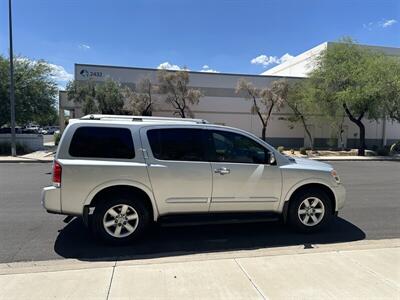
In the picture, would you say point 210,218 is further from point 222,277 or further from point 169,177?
point 222,277

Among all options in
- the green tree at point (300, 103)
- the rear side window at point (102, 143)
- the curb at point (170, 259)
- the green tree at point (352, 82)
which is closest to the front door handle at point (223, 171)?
the curb at point (170, 259)

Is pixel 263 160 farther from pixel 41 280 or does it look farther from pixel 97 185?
pixel 41 280

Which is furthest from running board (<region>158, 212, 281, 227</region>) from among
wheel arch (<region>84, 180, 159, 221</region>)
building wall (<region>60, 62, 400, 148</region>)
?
building wall (<region>60, 62, 400, 148</region>)

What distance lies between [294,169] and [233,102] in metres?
29.7

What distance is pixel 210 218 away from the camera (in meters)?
5.45

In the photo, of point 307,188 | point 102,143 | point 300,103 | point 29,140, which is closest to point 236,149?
point 307,188

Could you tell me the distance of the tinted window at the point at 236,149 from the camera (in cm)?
550

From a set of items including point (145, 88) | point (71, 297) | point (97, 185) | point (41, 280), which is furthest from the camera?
point (145, 88)

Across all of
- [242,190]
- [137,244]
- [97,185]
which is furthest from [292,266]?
[97,185]

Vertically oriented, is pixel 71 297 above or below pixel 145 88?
below

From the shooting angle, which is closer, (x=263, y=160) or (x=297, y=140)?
(x=263, y=160)

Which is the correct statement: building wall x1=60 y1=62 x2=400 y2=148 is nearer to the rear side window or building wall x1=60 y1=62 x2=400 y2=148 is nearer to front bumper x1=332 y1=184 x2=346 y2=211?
front bumper x1=332 y1=184 x2=346 y2=211

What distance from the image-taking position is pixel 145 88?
3012 centimetres

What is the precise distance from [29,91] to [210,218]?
2448cm
